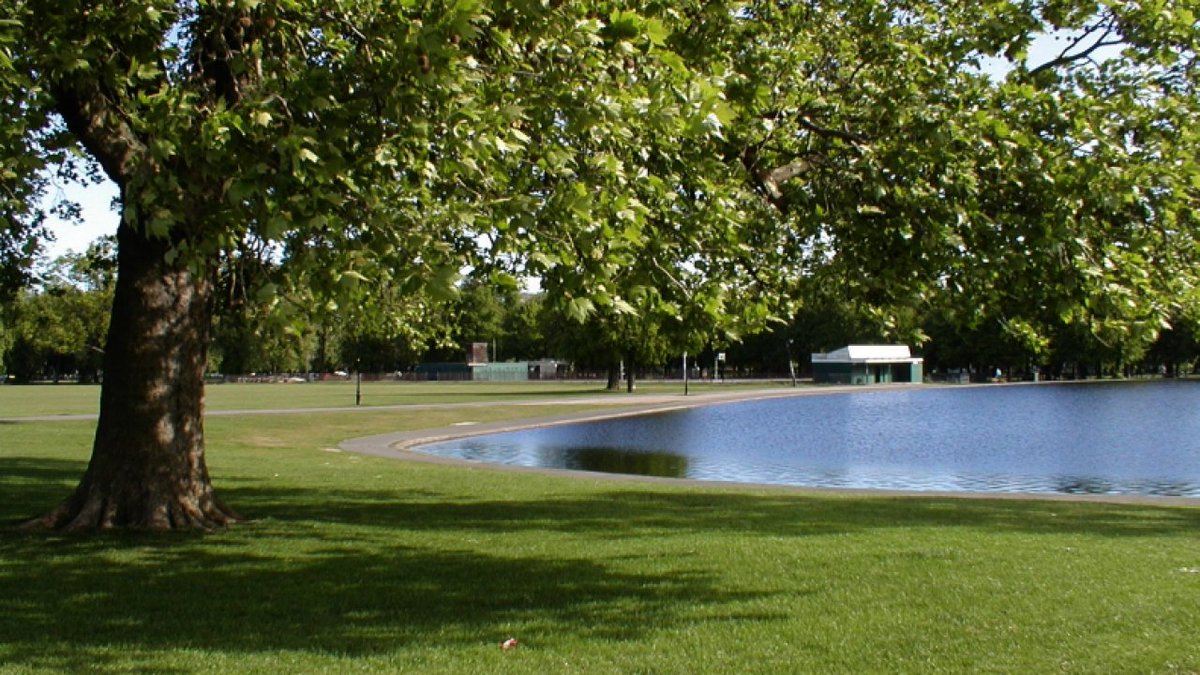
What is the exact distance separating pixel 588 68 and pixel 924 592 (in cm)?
489

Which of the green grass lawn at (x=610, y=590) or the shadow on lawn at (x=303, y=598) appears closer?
the green grass lawn at (x=610, y=590)

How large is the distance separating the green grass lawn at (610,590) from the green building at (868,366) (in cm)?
8718

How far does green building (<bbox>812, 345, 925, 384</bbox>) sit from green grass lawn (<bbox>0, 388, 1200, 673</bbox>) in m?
87.2

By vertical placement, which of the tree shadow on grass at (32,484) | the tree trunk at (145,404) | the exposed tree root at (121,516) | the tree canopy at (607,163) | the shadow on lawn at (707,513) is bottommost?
the shadow on lawn at (707,513)

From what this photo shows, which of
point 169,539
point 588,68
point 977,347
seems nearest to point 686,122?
point 588,68

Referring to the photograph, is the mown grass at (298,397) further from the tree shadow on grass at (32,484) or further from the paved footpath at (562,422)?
the tree shadow on grass at (32,484)

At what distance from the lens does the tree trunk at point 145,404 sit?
1104cm

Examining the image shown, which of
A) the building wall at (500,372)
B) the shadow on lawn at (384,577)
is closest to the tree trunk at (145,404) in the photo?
the shadow on lawn at (384,577)

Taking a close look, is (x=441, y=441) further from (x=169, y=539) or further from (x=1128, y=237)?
(x=1128, y=237)

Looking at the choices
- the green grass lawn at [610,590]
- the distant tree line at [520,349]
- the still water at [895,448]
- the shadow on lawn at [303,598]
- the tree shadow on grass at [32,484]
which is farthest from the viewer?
the distant tree line at [520,349]

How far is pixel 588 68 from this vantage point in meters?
7.45

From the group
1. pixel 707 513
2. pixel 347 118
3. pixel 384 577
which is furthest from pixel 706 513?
pixel 347 118

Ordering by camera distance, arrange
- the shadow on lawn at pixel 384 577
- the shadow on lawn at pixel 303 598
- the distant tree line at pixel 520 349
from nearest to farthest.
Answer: the shadow on lawn at pixel 303 598, the shadow on lawn at pixel 384 577, the distant tree line at pixel 520 349

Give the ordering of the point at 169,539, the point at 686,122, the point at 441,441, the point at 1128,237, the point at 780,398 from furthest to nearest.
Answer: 1. the point at 780,398
2. the point at 441,441
3. the point at 169,539
4. the point at 1128,237
5. the point at 686,122
